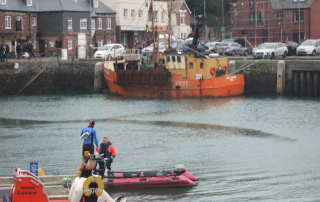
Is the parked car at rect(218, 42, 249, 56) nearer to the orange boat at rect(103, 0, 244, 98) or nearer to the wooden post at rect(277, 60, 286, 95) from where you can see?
the orange boat at rect(103, 0, 244, 98)

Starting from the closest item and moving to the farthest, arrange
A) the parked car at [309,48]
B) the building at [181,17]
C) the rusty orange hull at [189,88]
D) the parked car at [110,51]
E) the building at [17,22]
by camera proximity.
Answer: the rusty orange hull at [189,88], the parked car at [309,48], the parked car at [110,51], the building at [17,22], the building at [181,17]

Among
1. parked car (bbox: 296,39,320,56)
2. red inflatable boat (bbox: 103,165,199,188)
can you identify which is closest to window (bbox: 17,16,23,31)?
parked car (bbox: 296,39,320,56)

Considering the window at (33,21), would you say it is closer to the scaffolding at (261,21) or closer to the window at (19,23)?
the window at (19,23)

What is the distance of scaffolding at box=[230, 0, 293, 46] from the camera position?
61.3 meters

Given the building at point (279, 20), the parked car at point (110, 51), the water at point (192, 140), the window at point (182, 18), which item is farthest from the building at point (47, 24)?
the window at point (182, 18)

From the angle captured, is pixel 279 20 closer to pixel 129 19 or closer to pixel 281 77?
pixel 129 19

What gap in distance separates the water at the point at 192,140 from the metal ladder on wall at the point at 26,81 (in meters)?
2.63

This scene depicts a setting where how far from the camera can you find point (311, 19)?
60.8m

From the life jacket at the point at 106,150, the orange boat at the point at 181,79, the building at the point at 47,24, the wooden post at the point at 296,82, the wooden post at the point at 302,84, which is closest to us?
the life jacket at the point at 106,150

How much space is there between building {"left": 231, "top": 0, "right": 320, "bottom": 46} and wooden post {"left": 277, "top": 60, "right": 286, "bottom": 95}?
18522 mm

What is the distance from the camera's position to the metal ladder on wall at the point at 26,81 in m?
45.6

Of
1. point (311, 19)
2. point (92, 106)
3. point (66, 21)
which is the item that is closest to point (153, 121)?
point (92, 106)

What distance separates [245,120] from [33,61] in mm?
20722

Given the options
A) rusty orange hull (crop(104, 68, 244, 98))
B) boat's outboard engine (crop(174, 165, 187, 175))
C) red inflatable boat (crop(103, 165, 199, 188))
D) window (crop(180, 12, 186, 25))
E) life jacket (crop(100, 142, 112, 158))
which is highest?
window (crop(180, 12, 186, 25))
